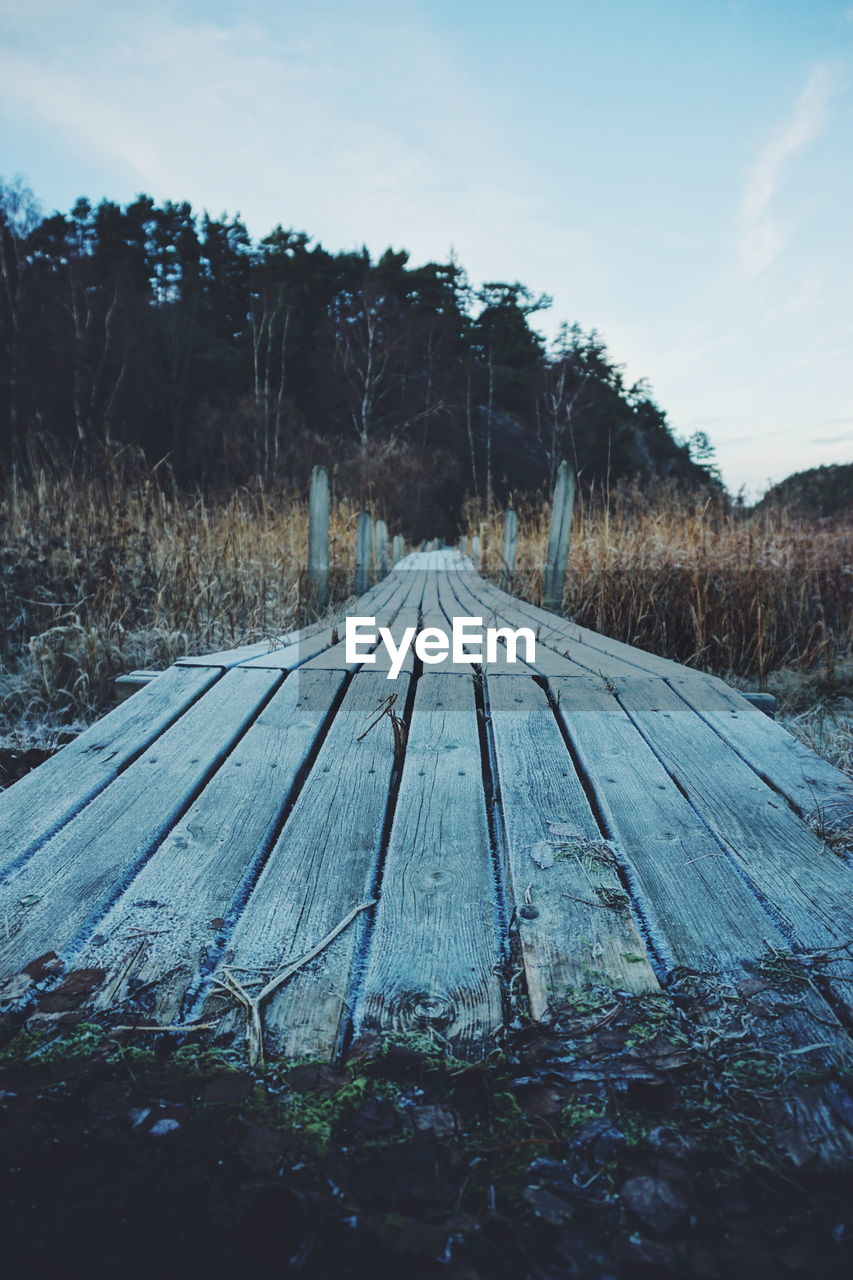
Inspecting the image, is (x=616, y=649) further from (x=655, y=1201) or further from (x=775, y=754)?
(x=655, y=1201)

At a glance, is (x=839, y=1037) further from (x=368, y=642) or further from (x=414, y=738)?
(x=368, y=642)

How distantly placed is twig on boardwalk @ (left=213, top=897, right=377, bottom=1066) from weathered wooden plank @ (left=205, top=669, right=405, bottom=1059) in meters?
0.01

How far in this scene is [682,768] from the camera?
5.57 ft

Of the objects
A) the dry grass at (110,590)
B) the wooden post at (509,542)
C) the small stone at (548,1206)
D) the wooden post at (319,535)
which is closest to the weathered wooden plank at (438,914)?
the small stone at (548,1206)

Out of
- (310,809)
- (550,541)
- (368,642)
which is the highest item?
(550,541)

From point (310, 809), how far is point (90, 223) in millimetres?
32896

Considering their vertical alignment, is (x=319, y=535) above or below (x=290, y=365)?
below

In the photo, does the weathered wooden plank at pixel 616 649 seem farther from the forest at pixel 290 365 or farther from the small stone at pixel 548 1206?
the forest at pixel 290 365

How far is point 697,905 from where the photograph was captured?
119cm

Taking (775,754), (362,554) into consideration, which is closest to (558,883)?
(775,754)

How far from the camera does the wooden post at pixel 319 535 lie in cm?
485

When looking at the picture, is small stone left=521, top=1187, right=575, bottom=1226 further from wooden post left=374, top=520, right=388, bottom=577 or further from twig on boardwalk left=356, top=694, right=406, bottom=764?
wooden post left=374, top=520, right=388, bottom=577

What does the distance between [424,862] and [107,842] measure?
2.09 feet

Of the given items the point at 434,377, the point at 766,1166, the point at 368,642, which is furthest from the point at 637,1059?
the point at 434,377
